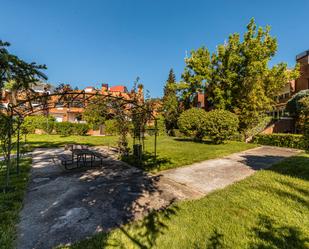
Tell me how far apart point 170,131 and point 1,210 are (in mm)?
24943

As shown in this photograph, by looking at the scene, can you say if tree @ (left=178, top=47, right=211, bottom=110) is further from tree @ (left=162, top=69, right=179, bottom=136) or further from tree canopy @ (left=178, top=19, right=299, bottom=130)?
tree @ (left=162, top=69, right=179, bottom=136)

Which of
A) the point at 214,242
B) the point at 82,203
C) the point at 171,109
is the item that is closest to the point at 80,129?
the point at 171,109

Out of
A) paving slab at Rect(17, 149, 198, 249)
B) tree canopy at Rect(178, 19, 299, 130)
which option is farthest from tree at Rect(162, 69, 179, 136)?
paving slab at Rect(17, 149, 198, 249)

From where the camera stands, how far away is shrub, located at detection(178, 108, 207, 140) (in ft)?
53.4

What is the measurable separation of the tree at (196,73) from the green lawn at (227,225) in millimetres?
20494

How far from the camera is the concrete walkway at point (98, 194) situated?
334 centimetres

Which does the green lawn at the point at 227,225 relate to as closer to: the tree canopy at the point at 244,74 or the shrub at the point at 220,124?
the shrub at the point at 220,124

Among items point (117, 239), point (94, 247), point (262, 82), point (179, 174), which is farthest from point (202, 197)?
point (262, 82)

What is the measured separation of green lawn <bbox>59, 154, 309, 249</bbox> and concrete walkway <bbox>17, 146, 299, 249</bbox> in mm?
439

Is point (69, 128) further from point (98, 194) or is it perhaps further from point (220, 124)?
point (98, 194)

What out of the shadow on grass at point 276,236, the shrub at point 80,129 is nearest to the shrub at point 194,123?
the shadow on grass at point 276,236

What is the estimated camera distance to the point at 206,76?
23.5 meters

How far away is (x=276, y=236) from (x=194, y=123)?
1385 centimetres

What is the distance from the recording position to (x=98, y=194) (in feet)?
16.2
